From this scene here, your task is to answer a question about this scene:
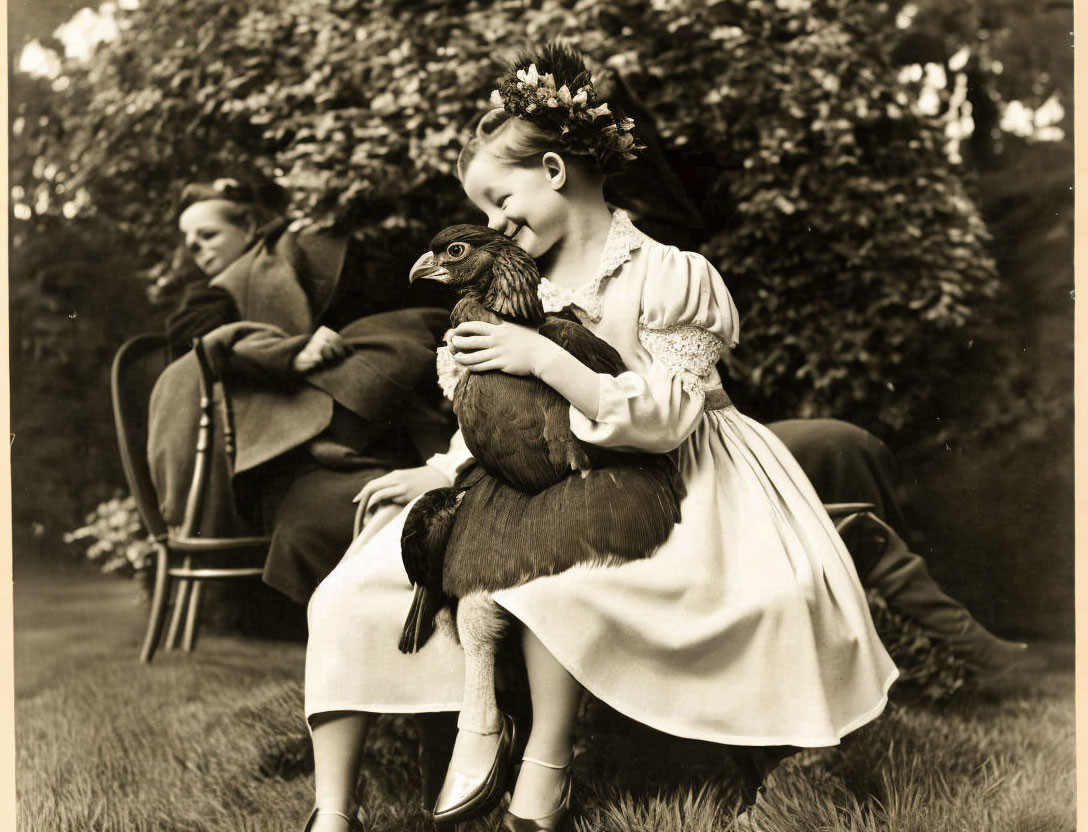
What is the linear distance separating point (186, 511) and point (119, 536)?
24 cm

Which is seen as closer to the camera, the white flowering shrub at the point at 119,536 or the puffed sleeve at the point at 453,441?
the puffed sleeve at the point at 453,441

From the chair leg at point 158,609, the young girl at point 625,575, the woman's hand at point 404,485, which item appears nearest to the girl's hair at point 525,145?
the young girl at point 625,575

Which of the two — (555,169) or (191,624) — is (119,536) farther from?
(555,169)

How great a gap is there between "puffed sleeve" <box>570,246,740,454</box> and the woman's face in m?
1.39

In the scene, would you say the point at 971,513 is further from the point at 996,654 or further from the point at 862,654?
the point at 862,654

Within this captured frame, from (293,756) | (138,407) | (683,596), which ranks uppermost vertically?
(138,407)

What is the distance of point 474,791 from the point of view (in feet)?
8.46

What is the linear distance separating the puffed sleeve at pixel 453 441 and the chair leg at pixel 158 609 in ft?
3.09

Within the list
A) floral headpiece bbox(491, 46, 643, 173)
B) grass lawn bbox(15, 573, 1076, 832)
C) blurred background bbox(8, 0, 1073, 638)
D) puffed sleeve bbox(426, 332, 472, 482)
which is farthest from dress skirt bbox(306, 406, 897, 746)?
blurred background bbox(8, 0, 1073, 638)

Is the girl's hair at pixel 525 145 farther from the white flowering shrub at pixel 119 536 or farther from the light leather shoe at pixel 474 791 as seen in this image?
the white flowering shrub at pixel 119 536

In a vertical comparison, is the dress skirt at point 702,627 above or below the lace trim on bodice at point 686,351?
below

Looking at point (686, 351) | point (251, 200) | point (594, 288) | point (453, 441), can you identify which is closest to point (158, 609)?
point (453, 441)

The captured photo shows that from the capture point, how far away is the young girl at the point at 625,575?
2.57 metres

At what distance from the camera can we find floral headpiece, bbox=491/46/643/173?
282 centimetres
